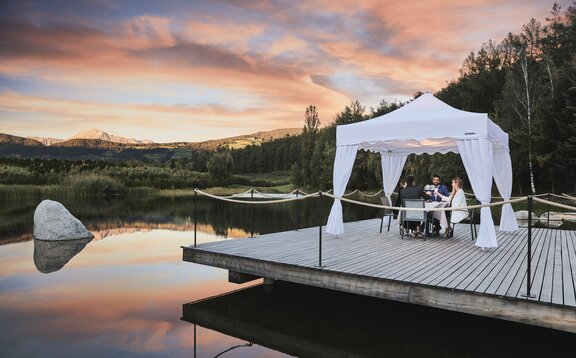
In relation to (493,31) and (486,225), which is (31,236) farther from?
(493,31)

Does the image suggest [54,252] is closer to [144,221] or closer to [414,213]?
[144,221]

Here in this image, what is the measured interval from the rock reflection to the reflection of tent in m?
6.77

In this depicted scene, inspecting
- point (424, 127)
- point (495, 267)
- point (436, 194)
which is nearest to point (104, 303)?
point (495, 267)

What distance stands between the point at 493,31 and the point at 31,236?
143 ft

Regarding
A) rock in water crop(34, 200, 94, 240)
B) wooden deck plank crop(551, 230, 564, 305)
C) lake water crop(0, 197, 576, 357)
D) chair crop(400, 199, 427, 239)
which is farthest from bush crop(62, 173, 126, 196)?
wooden deck plank crop(551, 230, 564, 305)

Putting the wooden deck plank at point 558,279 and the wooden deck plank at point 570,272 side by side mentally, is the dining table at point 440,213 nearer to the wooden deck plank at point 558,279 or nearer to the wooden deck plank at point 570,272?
the wooden deck plank at point 558,279

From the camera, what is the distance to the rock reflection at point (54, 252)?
1082cm

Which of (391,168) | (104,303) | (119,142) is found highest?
(119,142)

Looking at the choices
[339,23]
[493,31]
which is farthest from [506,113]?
[339,23]

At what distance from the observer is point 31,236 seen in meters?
15.0

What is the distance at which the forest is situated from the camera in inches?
1065

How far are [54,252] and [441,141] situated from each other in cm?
1110

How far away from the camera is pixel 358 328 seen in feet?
21.6

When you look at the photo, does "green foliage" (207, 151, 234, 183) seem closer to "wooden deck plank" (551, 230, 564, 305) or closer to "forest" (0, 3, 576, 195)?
"forest" (0, 3, 576, 195)
